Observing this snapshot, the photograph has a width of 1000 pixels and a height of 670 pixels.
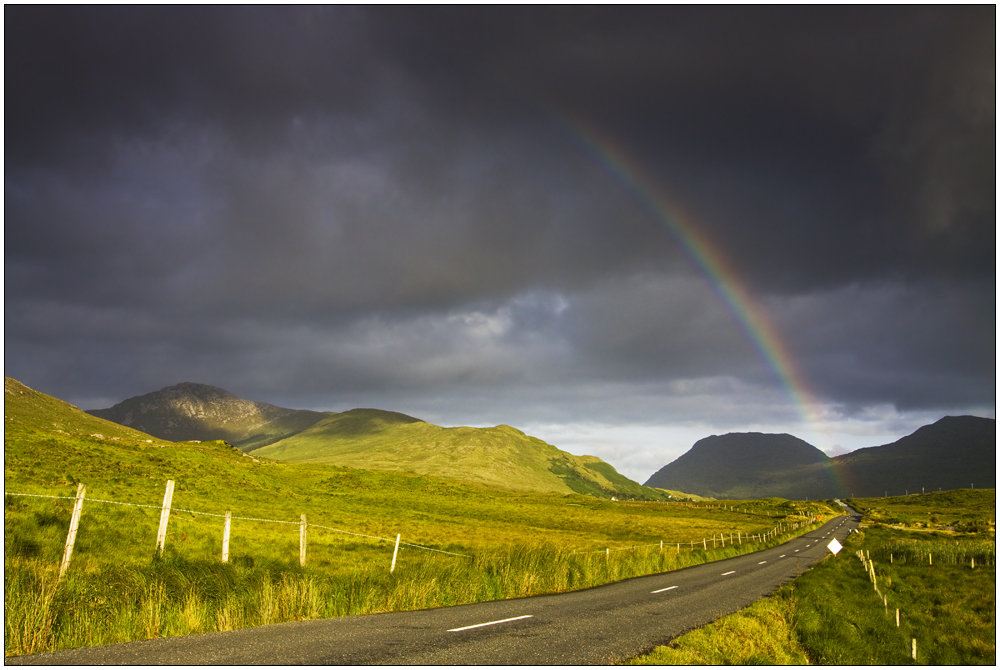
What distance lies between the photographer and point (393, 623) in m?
14.9

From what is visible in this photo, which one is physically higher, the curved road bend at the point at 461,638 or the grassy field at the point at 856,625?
the curved road bend at the point at 461,638

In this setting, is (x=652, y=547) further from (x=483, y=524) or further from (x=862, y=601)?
(x=483, y=524)

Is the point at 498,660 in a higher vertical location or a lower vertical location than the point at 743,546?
higher

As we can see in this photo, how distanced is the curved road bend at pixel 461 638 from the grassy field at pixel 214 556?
1090 millimetres

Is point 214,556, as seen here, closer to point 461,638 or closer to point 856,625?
point 461,638

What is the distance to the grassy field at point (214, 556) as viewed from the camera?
13.0 metres

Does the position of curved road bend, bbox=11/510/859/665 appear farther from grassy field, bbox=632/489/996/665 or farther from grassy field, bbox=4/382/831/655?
grassy field, bbox=632/489/996/665

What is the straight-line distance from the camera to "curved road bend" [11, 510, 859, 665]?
434 inches

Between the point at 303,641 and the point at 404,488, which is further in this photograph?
the point at 404,488

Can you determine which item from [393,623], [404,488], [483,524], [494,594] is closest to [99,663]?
[393,623]

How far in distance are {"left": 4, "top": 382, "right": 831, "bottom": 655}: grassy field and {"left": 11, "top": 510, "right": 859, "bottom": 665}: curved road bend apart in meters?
1.09

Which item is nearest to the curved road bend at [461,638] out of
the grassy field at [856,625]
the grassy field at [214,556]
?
the grassy field at [214,556]

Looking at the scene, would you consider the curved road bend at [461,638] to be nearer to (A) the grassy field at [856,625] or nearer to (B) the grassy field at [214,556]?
(B) the grassy field at [214,556]

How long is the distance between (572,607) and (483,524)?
6714 centimetres
